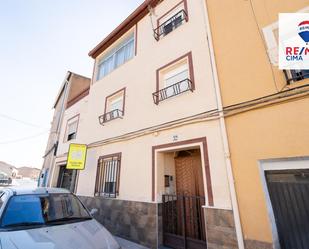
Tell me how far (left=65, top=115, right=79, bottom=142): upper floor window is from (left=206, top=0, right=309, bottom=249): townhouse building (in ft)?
28.8

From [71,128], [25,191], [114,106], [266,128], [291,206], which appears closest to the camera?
[291,206]

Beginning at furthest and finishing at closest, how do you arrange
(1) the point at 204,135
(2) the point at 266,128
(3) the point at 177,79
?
(3) the point at 177,79 → (1) the point at 204,135 → (2) the point at 266,128

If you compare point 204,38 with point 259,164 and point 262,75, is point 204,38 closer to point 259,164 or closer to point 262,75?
point 262,75

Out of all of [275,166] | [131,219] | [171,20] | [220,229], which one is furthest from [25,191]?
[171,20]

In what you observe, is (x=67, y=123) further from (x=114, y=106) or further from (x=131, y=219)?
(x=131, y=219)

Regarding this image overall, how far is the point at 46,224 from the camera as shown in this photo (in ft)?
9.52

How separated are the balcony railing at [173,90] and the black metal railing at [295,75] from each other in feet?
7.08

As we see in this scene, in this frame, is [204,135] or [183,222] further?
[183,222]

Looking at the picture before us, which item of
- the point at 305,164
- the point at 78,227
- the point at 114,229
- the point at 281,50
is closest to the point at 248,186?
the point at 305,164

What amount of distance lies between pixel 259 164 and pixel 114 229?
4889 mm

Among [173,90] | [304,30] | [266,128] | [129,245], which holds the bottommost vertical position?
[129,245]

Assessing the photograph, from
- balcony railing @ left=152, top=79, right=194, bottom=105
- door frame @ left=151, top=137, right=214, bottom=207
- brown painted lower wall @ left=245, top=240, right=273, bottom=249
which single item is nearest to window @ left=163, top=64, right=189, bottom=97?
balcony railing @ left=152, top=79, right=194, bottom=105

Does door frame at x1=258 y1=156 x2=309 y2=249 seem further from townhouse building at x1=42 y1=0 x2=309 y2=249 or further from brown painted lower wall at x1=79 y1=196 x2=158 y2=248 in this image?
brown painted lower wall at x1=79 y1=196 x2=158 y2=248

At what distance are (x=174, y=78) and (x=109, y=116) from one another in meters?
3.52
